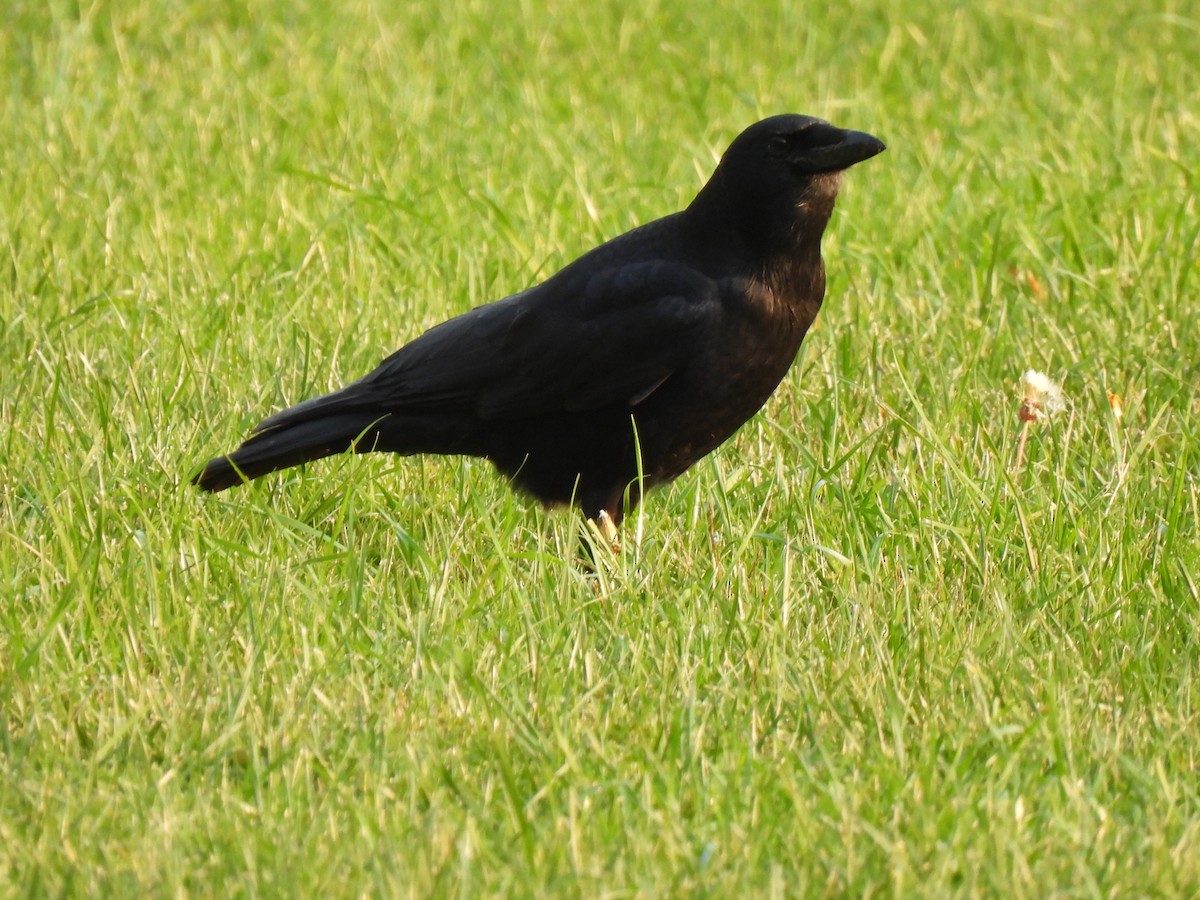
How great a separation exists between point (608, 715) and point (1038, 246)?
9.63 ft

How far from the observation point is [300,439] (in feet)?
12.9

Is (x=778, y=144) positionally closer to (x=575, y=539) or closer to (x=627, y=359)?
(x=627, y=359)

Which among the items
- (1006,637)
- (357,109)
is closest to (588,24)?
(357,109)

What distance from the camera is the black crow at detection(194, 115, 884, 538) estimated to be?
374cm

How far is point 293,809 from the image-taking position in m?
2.57

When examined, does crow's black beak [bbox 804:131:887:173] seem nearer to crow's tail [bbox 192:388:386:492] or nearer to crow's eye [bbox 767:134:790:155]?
crow's eye [bbox 767:134:790:155]

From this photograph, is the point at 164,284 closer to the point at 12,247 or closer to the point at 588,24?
the point at 12,247

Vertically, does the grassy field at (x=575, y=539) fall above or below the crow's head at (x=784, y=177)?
below

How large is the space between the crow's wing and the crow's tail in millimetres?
54

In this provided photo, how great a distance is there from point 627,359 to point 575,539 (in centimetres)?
46

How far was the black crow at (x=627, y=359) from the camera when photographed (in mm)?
3738

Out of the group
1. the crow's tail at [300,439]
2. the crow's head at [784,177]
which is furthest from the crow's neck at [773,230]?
the crow's tail at [300,439]

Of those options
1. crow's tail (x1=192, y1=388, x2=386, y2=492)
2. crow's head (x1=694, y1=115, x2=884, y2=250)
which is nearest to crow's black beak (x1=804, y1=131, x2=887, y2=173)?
crow's head (x1=694, y1=115, x2=884, y2=250)

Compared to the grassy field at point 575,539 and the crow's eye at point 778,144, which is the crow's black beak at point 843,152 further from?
the grassy field at point 575,539
